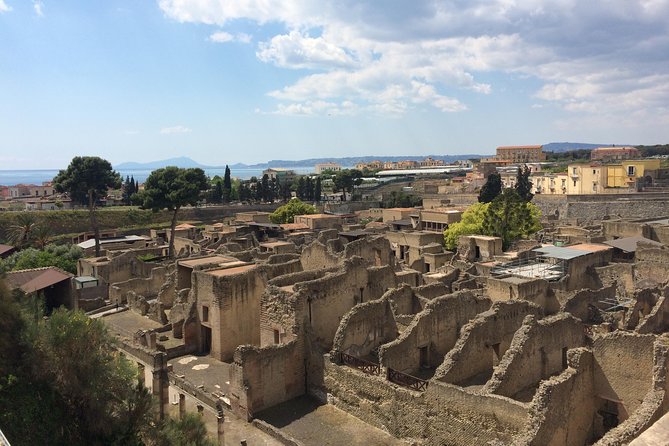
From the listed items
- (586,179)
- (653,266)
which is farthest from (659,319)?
(586,179)

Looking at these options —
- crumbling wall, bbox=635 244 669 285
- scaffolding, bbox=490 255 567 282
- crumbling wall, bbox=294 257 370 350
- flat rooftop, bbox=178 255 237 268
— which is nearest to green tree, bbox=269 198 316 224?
flat rooftop, bbox=178 255 237 268

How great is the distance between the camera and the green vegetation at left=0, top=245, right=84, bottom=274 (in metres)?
40.1

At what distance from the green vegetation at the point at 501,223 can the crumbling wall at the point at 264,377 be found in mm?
34380

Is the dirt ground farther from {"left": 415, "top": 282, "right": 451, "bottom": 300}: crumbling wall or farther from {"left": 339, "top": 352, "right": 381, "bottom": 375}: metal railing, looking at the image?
{"left": 415, "top": 282, "right": 451, "bottom": 300}: crumbling wall

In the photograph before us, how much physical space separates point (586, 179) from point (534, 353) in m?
81.5

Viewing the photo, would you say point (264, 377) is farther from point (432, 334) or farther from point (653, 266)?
point (653, 266)

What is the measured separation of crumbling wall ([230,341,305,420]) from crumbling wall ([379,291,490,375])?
385 cm

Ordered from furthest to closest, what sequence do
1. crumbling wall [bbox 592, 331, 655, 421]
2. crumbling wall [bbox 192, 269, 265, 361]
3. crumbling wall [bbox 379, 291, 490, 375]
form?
crumbling wall [bbox 192, 269, 265, 361], crumbling wall [bbox 379, 291, 490, 375], crumbling wall [bbox 592, 331, 655, 421]

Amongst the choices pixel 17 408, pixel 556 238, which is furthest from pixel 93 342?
pixel 556 238

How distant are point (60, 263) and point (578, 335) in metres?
40.0

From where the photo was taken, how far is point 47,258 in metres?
42.6

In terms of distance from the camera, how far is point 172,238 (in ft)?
175

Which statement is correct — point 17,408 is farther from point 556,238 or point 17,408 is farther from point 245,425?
point 556,238

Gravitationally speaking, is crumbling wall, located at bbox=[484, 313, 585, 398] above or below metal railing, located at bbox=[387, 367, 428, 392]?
above
